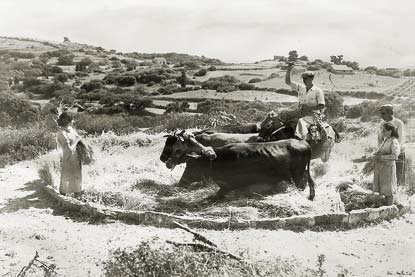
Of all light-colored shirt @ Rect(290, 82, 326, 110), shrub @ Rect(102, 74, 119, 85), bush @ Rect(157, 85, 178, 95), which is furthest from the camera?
shrub @ Rect(102, 74, 119, 85)

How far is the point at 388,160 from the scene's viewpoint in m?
10.6

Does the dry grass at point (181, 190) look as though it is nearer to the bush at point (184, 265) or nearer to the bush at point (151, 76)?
the bush at point (184, 265)

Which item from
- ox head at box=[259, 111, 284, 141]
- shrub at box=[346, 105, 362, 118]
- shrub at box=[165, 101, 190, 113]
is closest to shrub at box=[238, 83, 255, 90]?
shrub at box=[165, 101, 190, 113]

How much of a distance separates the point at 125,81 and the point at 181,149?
76.2 feet

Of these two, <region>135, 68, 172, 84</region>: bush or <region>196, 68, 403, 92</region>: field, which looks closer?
<region>196, 68, 403, 92</region>: field

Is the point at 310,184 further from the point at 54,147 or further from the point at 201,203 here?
the point at 54,147

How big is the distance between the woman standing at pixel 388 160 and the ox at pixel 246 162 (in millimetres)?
1338

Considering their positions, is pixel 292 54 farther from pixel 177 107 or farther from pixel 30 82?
pixel 30 82

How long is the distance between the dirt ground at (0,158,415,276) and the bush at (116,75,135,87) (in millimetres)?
23748

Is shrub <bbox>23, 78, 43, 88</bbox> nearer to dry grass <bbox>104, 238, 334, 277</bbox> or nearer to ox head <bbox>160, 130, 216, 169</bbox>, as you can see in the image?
ox head <bbox>160, 130, 216, 169</bbox>

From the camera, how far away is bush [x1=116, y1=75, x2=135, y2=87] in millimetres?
33688

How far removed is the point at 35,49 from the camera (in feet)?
126

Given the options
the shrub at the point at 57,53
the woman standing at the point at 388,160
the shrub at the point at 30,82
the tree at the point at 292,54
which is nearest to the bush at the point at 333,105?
the tree at the point at 292,54

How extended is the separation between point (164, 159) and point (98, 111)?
52.6 ft
